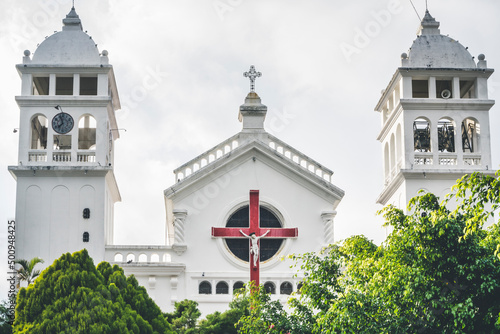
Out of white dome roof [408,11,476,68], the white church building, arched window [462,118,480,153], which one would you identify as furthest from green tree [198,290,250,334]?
white dome roof [408,11,476,68]

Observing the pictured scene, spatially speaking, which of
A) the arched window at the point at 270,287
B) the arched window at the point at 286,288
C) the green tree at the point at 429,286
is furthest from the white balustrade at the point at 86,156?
the green tree at the point at 429,286

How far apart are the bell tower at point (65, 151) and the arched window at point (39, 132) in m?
0.04

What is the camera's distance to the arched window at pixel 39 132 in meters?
42.5

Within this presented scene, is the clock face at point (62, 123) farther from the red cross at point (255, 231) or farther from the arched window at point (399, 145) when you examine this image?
the arched window at point (399, 145)

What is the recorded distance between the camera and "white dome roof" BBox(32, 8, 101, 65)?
42906 mm

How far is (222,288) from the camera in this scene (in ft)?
131

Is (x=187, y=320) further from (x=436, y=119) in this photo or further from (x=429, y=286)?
(x=436, y=119)

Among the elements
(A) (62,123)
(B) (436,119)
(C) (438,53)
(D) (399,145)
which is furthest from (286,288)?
(C) (438,53)

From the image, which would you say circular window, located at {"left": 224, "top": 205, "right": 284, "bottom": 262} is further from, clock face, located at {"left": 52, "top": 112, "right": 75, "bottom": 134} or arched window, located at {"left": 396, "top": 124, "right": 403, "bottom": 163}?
clock face, located at {"left": 52, "top": 112, "right": 75, "bottom": 134}

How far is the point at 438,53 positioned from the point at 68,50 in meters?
14.9

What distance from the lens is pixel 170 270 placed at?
1561 inches

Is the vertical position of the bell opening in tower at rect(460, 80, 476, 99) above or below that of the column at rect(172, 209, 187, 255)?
above

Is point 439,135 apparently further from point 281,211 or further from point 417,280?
point 417,280

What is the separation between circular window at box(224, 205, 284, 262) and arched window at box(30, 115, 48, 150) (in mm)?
8448
